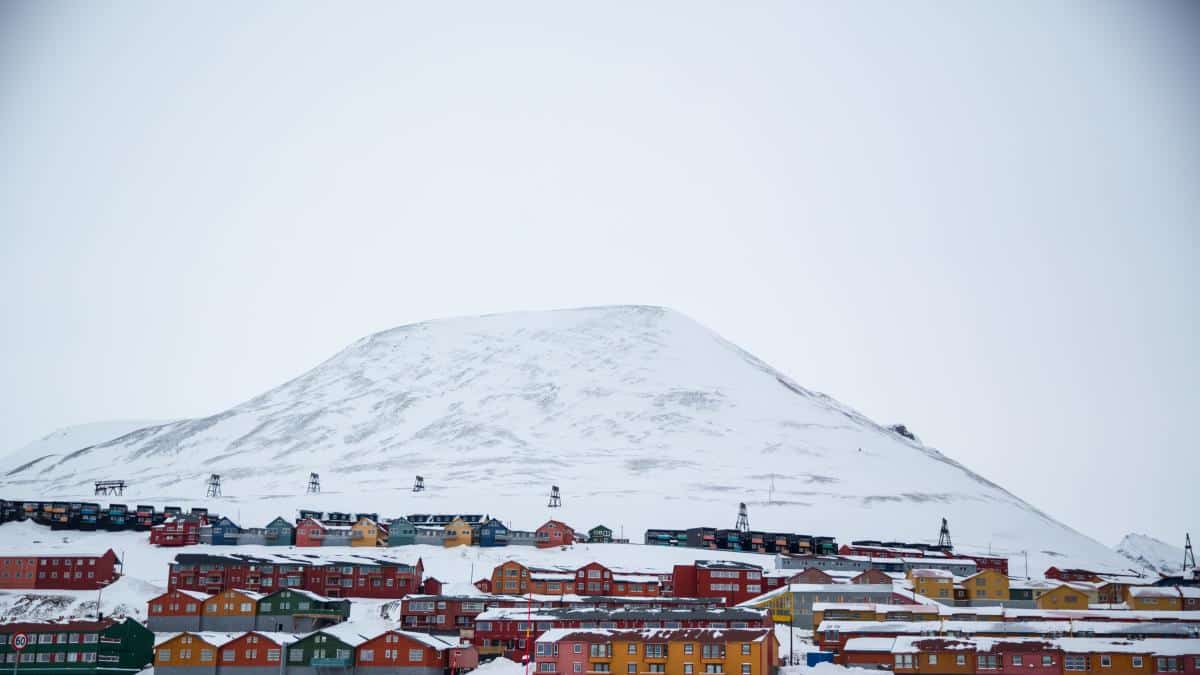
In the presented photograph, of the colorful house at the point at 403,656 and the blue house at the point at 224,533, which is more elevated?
the blue house at the point at 224,533

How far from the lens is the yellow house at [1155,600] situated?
82875 mm

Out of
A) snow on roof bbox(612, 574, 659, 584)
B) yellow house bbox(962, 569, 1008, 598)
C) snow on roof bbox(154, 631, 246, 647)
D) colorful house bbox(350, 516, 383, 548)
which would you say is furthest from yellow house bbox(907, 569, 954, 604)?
snow on roof bbox(154, 631, 246, 647)

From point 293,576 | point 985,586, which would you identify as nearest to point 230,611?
point 293,576

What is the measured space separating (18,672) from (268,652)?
1234cm

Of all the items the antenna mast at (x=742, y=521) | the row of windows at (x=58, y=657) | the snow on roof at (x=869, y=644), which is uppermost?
the antenna mast at (x=742, y=521)

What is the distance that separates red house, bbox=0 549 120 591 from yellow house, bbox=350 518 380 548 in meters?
27.2

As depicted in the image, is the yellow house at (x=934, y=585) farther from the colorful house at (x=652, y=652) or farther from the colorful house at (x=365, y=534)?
the colorful house at (x=365, y=534)

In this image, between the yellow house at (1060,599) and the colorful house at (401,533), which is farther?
the colorful house at (401,533)

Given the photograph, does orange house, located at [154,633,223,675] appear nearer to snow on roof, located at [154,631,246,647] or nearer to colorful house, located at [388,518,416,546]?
snow on roof, located at [154,631,246,647]

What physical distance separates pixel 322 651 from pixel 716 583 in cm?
3317

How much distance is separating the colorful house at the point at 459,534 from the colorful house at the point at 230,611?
36.9 meters

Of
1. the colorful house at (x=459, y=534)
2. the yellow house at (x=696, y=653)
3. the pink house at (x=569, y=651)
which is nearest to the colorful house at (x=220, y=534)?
the colorful house at (x=459, y=534)

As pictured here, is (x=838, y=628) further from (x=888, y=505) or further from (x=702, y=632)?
(x=888, y=505)

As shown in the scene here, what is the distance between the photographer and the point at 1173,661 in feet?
194
